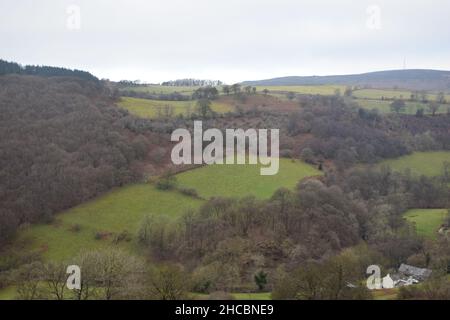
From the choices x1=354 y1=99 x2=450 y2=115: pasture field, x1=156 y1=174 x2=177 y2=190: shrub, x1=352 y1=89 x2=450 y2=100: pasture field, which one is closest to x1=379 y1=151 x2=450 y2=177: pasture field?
x1=354 y1=99 x2=450 y2=115: pasture field

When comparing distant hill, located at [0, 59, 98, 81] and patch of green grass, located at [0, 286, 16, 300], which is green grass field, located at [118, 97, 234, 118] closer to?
distant hill, located at [0, 59, 98, 81]

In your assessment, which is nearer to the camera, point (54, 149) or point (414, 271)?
point (414, 271)

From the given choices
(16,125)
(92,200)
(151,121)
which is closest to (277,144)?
(151,121)

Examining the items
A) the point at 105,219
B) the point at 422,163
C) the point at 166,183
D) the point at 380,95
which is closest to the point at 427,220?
the point at 422,163

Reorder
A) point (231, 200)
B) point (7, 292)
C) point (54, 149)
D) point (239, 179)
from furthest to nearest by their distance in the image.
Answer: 1. point (54, 149)
2. point (239, 179)
3. point (231, 200)
4. point (7, 292)

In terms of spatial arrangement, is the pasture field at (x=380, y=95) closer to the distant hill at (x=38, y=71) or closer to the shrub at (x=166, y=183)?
the distant hill at (x=38, y=71)

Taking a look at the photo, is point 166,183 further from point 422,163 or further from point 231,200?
point 422,163
